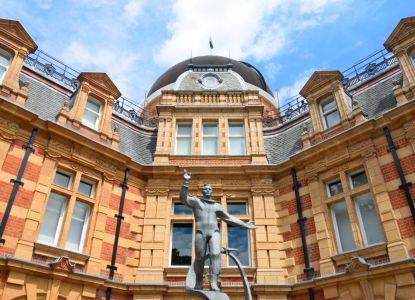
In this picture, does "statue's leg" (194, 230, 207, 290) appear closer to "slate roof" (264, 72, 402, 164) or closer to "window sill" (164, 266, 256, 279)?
"window sill" (164, 266, 256, 279)

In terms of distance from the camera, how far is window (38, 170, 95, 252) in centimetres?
1095

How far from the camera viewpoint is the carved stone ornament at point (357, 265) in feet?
32.4

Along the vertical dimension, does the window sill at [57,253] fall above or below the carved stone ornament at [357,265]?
above

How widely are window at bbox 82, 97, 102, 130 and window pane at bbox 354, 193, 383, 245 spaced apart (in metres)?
10.5

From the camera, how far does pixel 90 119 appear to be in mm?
14117

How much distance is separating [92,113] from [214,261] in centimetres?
991

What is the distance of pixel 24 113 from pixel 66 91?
3.58 meters

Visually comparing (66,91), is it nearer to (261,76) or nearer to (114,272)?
(114,272)

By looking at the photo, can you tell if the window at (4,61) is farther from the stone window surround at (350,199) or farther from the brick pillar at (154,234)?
the stone window surround at (350,199)

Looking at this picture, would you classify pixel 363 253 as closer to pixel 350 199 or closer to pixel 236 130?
pixel 350 199

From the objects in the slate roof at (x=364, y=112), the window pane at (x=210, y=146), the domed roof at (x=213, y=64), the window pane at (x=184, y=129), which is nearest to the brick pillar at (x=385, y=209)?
the slate roof at (x=364, y=112)

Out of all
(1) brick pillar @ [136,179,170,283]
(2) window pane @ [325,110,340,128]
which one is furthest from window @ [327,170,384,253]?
(1) brick pillar @ [136,179,170,283]

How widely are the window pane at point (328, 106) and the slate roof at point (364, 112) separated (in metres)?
0.85

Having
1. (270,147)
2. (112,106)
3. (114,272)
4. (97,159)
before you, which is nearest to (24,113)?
(97,159)
